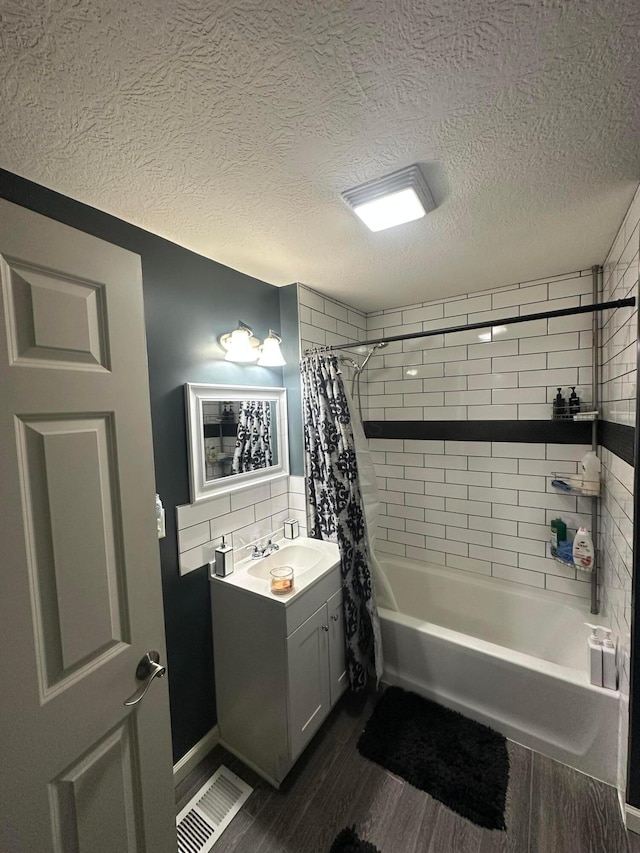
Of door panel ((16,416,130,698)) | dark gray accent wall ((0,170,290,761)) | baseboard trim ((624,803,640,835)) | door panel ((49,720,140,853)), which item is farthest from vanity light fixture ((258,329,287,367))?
baseboard trim ((624,803,640,835))

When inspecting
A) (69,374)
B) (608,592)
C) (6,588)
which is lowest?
(608,592)

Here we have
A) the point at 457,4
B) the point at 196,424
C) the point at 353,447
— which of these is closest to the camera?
the point at 457,4

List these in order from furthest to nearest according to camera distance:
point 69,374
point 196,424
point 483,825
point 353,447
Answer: point 353,447, point 196,424, point 483,825, point 69,374

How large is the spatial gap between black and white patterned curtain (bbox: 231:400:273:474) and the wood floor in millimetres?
1456

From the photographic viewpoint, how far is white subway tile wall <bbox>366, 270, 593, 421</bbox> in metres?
2.06

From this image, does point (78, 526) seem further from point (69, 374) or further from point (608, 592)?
point (608, 592)

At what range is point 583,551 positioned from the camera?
1.94 meters

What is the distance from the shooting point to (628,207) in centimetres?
133

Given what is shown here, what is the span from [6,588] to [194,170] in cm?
124

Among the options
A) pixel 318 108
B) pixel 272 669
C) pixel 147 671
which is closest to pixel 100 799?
pixel 147 671

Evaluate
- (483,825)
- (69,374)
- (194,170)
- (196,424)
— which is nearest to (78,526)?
(69,374)

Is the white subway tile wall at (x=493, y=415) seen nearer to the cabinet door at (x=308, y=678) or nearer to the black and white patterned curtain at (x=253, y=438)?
the black and white patterned curtain at (x=253, y=438)

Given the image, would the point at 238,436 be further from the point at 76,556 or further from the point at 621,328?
the point at 621,328

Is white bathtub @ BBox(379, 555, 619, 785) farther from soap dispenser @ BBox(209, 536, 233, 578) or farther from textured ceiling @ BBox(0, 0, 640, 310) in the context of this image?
textured ceiling @ BBox(0, 0, 640, 310)
